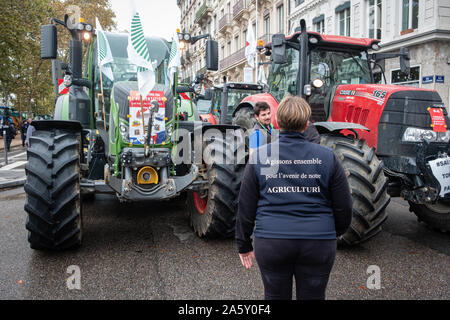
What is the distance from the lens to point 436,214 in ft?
17.2

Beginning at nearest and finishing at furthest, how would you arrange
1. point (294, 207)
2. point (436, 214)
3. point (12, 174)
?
1. point (294, 207)
2. point (436, 214)
3. point (12, 174)

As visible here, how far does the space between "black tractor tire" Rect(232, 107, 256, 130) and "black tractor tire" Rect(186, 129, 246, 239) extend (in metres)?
2.39

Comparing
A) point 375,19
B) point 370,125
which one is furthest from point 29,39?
point 370,125

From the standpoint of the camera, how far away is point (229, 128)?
5.01 m

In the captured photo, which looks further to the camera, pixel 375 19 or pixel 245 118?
pixel 375 19

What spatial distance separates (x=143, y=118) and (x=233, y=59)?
29.8 metres

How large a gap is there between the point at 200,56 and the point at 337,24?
88.2 feet

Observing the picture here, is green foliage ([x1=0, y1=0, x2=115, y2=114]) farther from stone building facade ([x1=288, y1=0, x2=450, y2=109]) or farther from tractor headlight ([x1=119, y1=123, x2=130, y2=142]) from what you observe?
stone building facade ([x1=288, y1=0, x2=450, y2=109])

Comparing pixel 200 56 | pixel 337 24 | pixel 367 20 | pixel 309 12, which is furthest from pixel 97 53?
pixel 200 56

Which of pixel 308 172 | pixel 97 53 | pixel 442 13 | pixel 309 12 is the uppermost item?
pixel 309 12

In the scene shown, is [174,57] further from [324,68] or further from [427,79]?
[427,79]

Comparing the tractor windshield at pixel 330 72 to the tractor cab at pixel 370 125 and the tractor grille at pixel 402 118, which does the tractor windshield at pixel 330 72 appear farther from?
the tractor grille at pixel 402 118

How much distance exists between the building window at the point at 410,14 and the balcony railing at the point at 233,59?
1633 cm
